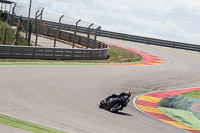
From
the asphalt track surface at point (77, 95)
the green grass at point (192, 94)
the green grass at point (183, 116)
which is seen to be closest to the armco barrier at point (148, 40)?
the asphalt track surface at point (77, 95)

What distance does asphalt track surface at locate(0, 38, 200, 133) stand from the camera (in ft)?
28.4

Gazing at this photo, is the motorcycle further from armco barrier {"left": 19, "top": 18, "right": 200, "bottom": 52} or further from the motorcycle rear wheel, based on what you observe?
armco barrier {"left": 19, "top": 18, "right": 200, "bottom": 52}

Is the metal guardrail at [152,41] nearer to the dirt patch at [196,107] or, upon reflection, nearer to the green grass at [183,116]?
the dirt patch at [196,107]

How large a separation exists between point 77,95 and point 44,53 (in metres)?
10.9

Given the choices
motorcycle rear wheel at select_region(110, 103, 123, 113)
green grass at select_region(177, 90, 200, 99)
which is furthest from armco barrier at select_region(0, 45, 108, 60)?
motorcycle rear wheel at select_region(110, 103, 123, 113)

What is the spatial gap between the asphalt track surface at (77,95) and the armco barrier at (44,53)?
4.12 metres

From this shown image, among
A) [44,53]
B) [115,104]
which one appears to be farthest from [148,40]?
[115,104]

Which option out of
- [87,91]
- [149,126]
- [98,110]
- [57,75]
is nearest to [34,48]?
[57,75]

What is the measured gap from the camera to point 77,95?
1267cm

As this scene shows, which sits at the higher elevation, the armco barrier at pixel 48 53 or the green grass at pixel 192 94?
the armco barrier at pixel 48 53

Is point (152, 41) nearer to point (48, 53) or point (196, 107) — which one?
point (48, 53)

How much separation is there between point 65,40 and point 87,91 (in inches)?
967

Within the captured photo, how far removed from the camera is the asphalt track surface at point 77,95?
8.66m

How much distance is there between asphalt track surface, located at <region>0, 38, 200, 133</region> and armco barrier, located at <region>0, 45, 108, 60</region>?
412 cm
